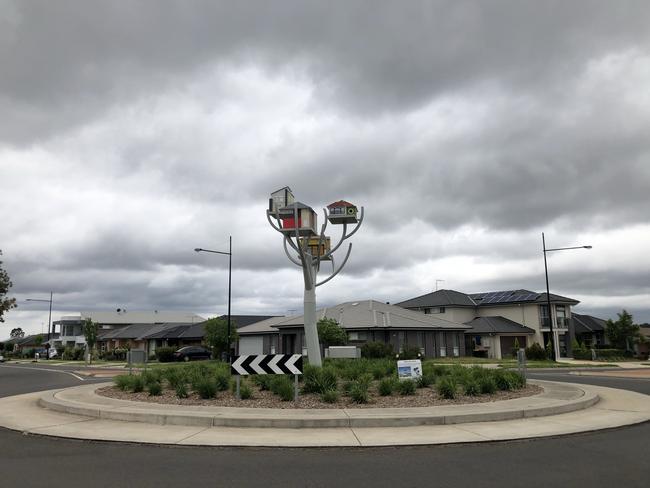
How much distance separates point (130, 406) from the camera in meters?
12.4

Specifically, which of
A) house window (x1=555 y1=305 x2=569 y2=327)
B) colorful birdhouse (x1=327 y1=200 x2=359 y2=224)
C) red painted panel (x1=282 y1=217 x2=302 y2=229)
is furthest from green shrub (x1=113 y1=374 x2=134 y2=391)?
house window (x1=555 y1=305 x2=569 y2=327)

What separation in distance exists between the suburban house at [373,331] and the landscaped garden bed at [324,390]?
948 inches

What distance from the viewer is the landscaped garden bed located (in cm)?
1259

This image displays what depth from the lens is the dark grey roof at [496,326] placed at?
50.8m

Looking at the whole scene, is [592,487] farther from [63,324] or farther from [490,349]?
[63,324]

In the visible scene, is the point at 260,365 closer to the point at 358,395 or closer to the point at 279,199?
the point at 358,395

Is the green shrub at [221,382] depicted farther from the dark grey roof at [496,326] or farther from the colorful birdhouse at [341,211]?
the dark grey roof at [496,326]

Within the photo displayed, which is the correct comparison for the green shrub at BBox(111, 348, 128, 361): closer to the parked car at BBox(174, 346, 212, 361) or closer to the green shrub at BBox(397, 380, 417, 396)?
the parked car at BBox(174, 346, 212, 361)

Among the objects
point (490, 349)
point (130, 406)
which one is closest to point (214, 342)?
point (490, 349)

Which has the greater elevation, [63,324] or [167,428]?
[63,324]

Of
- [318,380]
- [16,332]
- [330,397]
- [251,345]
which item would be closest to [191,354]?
[251,345]

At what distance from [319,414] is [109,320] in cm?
9173

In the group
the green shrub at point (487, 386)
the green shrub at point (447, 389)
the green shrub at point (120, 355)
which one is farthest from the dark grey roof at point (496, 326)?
the green shrub at point (447, 389)

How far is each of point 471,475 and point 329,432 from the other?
11.1ft
